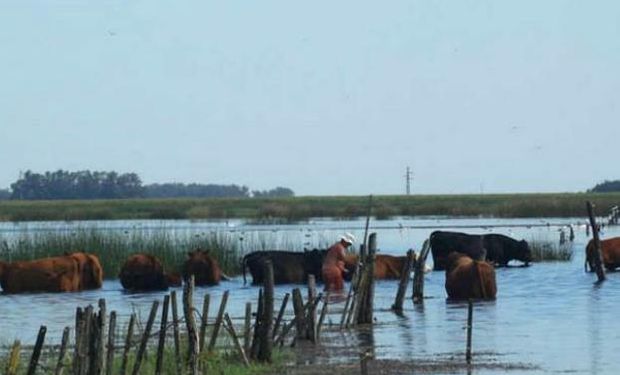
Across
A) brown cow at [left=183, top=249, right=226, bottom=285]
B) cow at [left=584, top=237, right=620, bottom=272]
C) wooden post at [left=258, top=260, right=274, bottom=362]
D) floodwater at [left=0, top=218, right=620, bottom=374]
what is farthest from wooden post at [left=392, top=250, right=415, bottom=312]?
cow at [left=584, top=237, right=620, bottom=272]

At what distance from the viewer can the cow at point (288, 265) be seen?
3831cm

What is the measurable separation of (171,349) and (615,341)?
7025 millimetres

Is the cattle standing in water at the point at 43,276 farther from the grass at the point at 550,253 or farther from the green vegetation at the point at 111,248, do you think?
the grass at the point at 550,253

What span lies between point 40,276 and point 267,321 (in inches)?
634

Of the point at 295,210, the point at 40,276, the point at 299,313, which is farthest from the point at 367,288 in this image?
the point at 295,210

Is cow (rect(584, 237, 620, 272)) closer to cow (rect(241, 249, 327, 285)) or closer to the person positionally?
cow (rect(241, 249, 327, 285))

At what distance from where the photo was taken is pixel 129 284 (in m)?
36.8

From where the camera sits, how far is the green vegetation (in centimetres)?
4069

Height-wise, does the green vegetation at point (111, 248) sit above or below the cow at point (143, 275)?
above

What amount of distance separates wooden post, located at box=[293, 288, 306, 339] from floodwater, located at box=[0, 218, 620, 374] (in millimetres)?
725

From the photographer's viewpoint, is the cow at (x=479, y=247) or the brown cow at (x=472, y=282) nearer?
the brown cow at (x=472, y=282)

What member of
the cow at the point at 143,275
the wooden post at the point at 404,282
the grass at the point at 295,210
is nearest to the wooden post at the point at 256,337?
the wooden post at the point at 404,282

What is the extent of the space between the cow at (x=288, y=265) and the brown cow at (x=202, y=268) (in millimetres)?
1081

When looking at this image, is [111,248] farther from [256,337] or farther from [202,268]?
[256,337]
